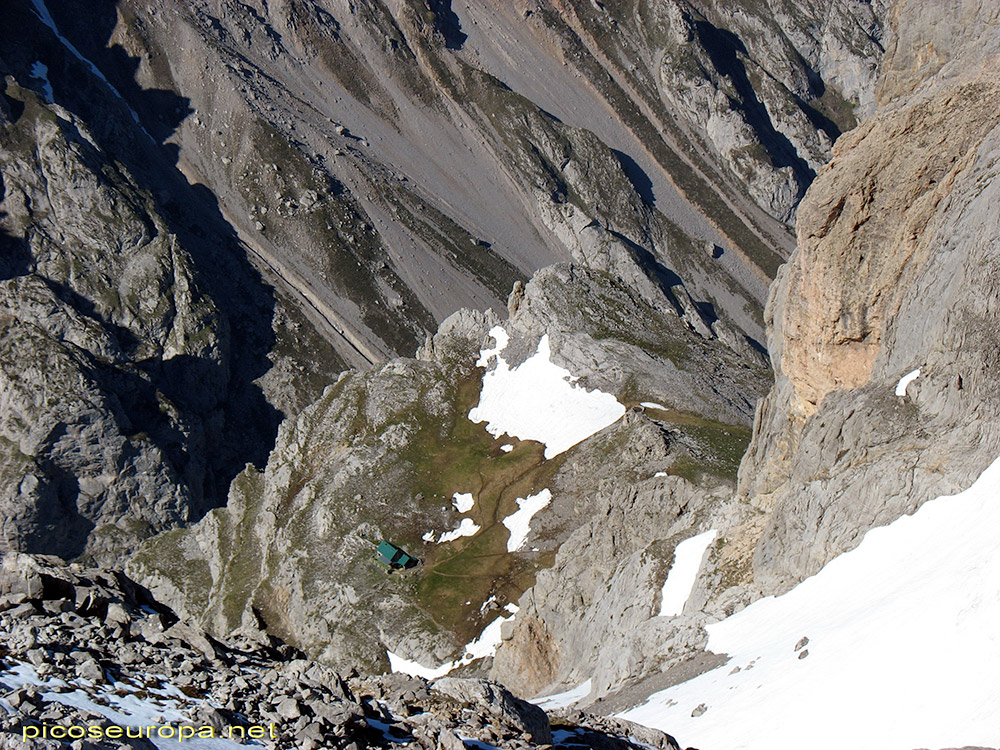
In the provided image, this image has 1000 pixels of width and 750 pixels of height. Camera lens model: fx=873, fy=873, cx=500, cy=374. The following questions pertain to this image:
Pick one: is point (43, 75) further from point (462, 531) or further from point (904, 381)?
point (904, 381)

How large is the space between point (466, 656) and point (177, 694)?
163 ft

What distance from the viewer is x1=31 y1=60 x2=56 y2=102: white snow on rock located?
166625 mm

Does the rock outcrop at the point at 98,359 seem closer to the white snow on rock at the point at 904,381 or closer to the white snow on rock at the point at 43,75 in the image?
the white snow on rock at the point at 43,75

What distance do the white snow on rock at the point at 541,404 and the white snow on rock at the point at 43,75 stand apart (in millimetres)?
A: 120030

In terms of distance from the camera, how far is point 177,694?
17.5m

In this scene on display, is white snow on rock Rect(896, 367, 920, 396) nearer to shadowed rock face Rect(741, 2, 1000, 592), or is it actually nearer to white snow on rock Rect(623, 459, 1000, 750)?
shadowed rock face Rect(741, 2, 1000, 592)

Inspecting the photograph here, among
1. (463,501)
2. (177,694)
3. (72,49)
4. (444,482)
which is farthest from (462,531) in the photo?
(72,49)

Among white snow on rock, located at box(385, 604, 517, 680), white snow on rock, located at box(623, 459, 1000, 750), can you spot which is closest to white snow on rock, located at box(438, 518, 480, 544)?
white snow on rock, located at box(385, 604, 517, 680)

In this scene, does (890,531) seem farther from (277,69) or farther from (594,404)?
(277,69)

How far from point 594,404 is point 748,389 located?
16.6 m

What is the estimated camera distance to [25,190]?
149000mm

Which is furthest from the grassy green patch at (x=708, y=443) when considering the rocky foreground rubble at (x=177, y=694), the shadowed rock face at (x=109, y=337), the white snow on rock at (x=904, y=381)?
the shadowed rock face at (x=109, y=337)

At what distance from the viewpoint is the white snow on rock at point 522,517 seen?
244 feet

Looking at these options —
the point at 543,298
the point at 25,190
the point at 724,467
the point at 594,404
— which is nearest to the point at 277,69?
the point at 25,190
